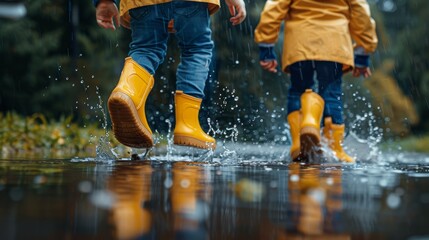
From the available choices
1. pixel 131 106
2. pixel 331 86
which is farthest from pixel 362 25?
pixel 131 106

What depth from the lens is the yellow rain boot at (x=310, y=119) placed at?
14.8ft

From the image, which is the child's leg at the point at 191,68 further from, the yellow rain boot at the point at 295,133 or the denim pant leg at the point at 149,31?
the yellow rain boot at the point at 295,133

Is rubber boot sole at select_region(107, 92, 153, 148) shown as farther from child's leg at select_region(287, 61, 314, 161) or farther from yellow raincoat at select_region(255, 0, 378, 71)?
yellow raincoat at select_region(255, 0, 378, 71)

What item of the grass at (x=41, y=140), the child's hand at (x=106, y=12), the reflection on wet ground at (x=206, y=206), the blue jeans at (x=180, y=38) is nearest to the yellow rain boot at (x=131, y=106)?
the blue jeans at (x=180, y=38)

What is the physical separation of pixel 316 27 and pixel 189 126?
162 centimetres

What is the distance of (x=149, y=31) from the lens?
371 centimetres

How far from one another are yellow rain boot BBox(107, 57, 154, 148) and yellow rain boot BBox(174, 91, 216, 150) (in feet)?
0.68

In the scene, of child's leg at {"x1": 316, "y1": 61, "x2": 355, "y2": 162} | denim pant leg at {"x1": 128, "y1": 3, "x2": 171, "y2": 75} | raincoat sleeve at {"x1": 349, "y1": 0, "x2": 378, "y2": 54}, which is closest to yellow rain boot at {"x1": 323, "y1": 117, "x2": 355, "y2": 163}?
child's leg at {"x1": 316, "y1": 61, "x2": 355, "y2": 162}

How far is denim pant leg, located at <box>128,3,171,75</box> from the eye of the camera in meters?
3.68

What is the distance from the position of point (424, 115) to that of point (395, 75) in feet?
5.21

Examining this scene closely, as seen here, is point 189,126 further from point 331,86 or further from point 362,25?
point 362,25

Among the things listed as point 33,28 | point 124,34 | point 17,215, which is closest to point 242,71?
point 124,34

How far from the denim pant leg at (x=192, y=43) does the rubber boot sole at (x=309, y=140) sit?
96cm

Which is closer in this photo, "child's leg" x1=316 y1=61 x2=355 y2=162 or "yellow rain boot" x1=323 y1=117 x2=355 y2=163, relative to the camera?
"child's leg" x1=316 y1=61 x2=355 y2=162
